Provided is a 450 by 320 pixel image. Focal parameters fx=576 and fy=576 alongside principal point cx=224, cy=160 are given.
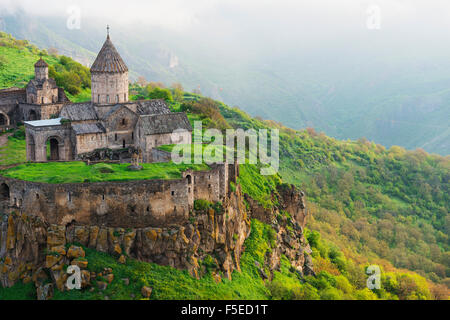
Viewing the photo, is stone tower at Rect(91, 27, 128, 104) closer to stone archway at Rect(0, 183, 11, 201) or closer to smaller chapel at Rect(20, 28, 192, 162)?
smaller chapel at Rect(20, 28, 192, 162)

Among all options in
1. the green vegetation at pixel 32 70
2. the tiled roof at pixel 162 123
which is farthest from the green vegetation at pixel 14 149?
the green vegetation at pixel 32 70

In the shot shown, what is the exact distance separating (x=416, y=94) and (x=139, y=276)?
151 meters

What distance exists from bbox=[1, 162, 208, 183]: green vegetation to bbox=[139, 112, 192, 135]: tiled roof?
23.2 ft

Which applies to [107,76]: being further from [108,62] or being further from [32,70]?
[32,70]

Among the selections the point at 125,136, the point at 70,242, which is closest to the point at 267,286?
the point at 70,242

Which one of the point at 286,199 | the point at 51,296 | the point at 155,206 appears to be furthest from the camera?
the point at 286,199

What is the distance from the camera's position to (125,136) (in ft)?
153

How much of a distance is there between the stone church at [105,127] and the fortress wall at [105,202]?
8883 millimetres

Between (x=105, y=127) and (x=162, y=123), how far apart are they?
14.9 ft

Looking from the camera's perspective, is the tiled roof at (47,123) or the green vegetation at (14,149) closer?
the tiled roof at (47,123)

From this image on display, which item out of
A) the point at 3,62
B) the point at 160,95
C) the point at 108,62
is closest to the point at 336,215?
the point at 160,95

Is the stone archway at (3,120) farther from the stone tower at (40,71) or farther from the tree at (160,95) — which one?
the tree at (160,95)

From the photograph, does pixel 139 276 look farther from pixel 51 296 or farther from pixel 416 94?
pixel 416 94

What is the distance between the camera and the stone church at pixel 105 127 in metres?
44.8
